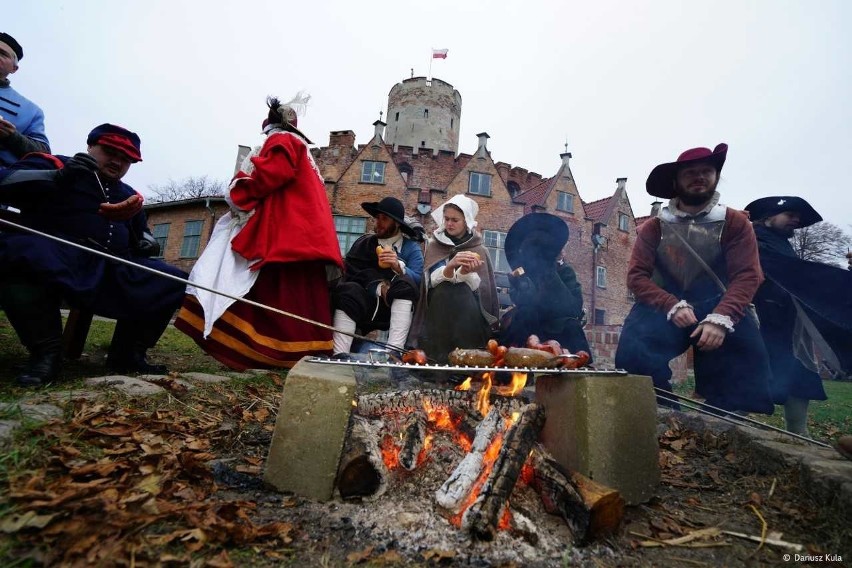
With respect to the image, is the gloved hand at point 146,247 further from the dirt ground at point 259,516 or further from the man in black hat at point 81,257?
the dirt ground at point 259,516

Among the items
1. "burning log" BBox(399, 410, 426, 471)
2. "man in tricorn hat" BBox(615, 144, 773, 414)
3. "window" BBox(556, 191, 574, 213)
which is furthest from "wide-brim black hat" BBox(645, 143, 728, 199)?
"window" BBox(556, 191, 574, 213)

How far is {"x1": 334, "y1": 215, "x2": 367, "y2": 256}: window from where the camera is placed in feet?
64.3

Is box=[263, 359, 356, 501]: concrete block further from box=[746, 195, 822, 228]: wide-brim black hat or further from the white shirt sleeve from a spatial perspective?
box=[746, 195, 822, 228]: wide-brim black hat

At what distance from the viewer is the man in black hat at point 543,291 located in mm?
4406

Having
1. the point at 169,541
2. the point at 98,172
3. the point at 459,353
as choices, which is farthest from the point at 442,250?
the point at 169,541

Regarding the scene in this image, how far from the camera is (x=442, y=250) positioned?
4051 millimetres

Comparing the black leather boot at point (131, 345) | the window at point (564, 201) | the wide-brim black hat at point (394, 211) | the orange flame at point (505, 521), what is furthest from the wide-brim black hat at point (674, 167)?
the window at point (564, 201)

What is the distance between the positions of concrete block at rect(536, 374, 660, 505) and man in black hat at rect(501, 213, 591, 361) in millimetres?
2382

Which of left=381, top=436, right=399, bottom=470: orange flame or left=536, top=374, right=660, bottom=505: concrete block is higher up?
left=536, top=374, right=660, bottom=505: concrete block

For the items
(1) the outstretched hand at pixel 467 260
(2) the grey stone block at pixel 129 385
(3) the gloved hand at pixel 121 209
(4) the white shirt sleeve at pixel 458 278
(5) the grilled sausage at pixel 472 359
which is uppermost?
(3) the gloved hand at pixel 121 209

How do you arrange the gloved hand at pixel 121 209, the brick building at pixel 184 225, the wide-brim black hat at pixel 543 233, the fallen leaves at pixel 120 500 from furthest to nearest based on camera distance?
the brick building at pixel 184 225
the wide-brim black hat at pixel 543 233
the gloved hand at pixel 121 209
the fallen leaves at pixel 120 500

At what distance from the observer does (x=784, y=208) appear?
402cm

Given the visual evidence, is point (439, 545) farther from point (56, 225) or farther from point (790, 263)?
point (790, 263)

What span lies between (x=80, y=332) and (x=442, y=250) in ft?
11.3
